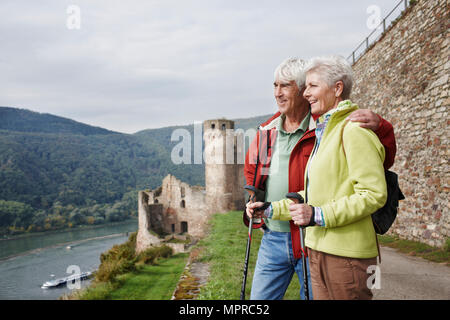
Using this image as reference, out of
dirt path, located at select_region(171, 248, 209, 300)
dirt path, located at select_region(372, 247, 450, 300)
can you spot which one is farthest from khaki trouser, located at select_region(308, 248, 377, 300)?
dirt path, located at select_region(171, 248, 209, 300)

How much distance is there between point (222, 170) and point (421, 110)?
20453 mm

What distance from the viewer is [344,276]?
1904mm

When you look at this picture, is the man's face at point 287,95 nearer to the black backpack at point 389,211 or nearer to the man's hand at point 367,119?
the man's hand at point 367,119

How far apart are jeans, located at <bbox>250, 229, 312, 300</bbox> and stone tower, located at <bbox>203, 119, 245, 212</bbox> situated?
80.3 feet

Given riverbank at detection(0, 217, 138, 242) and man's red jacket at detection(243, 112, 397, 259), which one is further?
riverbank at detection(0, 217, 138, 242)

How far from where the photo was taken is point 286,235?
2.57m

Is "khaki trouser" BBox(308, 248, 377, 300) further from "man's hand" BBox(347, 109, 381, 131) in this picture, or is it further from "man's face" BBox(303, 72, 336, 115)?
"man's face" BBox(303, 72, 336, 115)

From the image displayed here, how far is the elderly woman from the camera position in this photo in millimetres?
1747

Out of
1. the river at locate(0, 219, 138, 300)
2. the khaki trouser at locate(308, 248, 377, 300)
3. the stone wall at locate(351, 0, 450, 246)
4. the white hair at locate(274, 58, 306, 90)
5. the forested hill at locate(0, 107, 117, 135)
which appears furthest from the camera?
the forested hill at locate(0, 107, 117, 135)

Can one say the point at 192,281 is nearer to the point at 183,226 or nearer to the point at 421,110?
the point at 421,110

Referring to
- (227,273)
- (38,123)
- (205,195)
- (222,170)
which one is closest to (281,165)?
(227,273)

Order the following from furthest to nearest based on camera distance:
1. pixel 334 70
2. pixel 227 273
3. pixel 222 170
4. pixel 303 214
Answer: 1. pixel 222 170
2. pixel 227 273
3. pixel 334 70
4. pixel 303 214
